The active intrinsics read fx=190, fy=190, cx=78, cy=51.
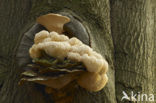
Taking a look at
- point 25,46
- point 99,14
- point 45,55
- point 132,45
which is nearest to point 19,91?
point 25,46

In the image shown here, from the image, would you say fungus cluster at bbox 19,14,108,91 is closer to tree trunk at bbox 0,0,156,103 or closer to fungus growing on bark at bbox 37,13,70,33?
fungus growing on bark at bbox 37,13,70,33

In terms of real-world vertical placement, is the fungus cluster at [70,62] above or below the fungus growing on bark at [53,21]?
below

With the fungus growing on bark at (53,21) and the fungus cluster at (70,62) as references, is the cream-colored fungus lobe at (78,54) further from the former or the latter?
the fungus growing on bark at (53,21)

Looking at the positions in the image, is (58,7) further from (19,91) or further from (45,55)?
(19,91)

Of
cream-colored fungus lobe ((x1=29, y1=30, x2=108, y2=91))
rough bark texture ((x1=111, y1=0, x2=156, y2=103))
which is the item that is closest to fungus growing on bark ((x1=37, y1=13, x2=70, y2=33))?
cream-colored fungus lobe ((x1=29, y1=30, x2=108, y2=91))

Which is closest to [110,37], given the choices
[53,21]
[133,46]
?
[133,46]

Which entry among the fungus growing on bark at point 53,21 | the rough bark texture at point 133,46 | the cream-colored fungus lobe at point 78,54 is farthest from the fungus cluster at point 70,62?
the rough bark texture at point 133,46

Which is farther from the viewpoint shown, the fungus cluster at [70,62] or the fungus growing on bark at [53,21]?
the fungus growing on bark at [53,21]
